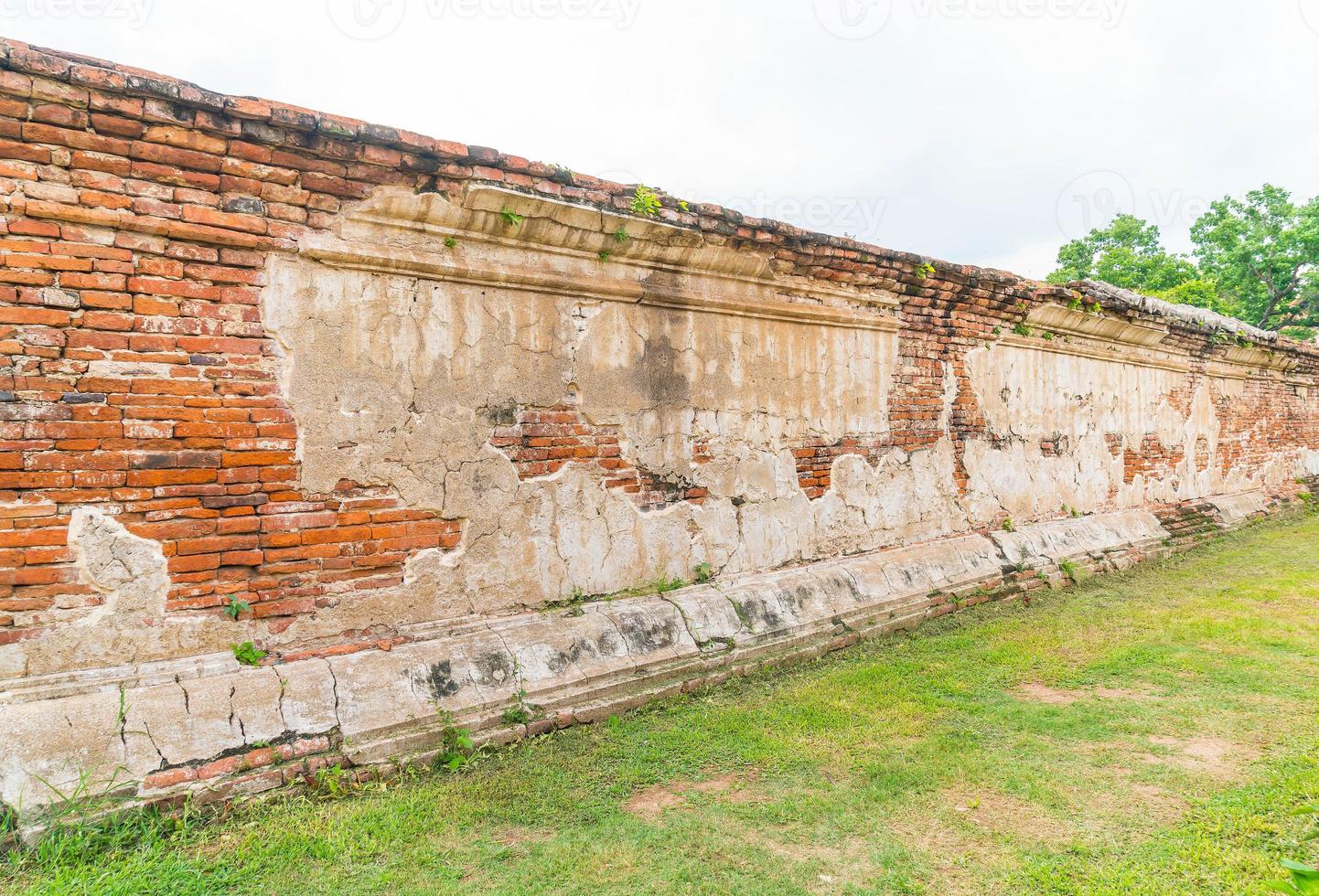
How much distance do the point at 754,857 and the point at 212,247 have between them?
3.10m

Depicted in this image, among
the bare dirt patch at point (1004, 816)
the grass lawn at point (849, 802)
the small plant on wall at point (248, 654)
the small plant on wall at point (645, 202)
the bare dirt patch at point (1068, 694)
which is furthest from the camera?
the small plant on wall at point (645, 202)

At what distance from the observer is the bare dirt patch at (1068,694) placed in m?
3.85

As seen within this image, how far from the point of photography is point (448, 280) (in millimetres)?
3508

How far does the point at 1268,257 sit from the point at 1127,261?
12.5ft

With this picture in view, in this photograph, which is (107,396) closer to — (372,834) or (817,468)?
(372,834)

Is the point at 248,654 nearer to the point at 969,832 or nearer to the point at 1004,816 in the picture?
the point at 969,832

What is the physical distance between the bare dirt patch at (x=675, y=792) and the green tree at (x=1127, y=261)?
25.5m

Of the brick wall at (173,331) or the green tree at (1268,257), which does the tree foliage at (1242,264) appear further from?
the brick wall at (173,331)

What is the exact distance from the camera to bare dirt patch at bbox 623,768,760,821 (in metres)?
2.77

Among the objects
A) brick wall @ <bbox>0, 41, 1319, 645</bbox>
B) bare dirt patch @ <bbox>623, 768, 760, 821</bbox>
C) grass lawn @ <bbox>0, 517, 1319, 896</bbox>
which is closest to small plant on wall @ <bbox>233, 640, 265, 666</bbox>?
brick wall @ <bbox>0, 41, 1319, 645</bbox>

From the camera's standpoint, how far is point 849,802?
2803 millimetres

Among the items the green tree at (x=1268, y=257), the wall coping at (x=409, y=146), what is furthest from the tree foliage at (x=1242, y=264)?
the wall coping at (x=409, y=146)

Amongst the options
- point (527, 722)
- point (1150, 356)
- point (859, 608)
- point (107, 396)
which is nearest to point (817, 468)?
point (859, 608)

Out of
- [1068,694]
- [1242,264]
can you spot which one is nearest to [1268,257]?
[1242,264]
